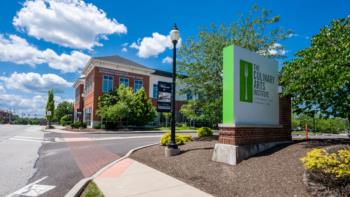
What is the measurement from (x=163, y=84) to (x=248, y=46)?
6297 mm

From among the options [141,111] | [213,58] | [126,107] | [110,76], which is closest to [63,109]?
[110,76]

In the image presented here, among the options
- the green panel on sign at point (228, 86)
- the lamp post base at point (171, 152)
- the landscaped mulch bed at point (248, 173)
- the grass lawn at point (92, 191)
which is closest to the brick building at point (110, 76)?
the lamp post base at point (171, 152)

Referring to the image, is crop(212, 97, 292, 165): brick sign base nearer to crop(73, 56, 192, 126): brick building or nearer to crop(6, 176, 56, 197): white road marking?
crop(6, 176, 56, 197): white road marking

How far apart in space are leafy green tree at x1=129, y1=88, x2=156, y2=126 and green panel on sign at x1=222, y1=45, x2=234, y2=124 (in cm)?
2605

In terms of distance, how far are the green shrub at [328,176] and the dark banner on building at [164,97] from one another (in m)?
6.96

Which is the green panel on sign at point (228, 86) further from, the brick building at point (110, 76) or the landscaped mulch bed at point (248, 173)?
the brick building at point (110, 76)

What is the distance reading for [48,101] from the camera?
1766 inches

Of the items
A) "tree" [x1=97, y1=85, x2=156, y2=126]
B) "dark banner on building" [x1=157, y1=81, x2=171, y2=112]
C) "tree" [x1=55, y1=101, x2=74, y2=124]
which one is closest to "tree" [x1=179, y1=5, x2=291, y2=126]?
"dark banner on building" [x1=157, y1=81, x2=171, y2=112]

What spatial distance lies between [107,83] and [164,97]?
27955 mm

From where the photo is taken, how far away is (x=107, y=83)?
36.9 meters

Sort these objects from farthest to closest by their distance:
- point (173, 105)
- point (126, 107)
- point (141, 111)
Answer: point (141, 111) → point (126, 107) → point (173, 105)

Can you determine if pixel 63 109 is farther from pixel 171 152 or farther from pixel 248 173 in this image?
pixel 248 173

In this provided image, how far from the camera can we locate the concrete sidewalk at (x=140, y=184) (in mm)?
5078

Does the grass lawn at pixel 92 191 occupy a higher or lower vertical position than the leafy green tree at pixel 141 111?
lower
